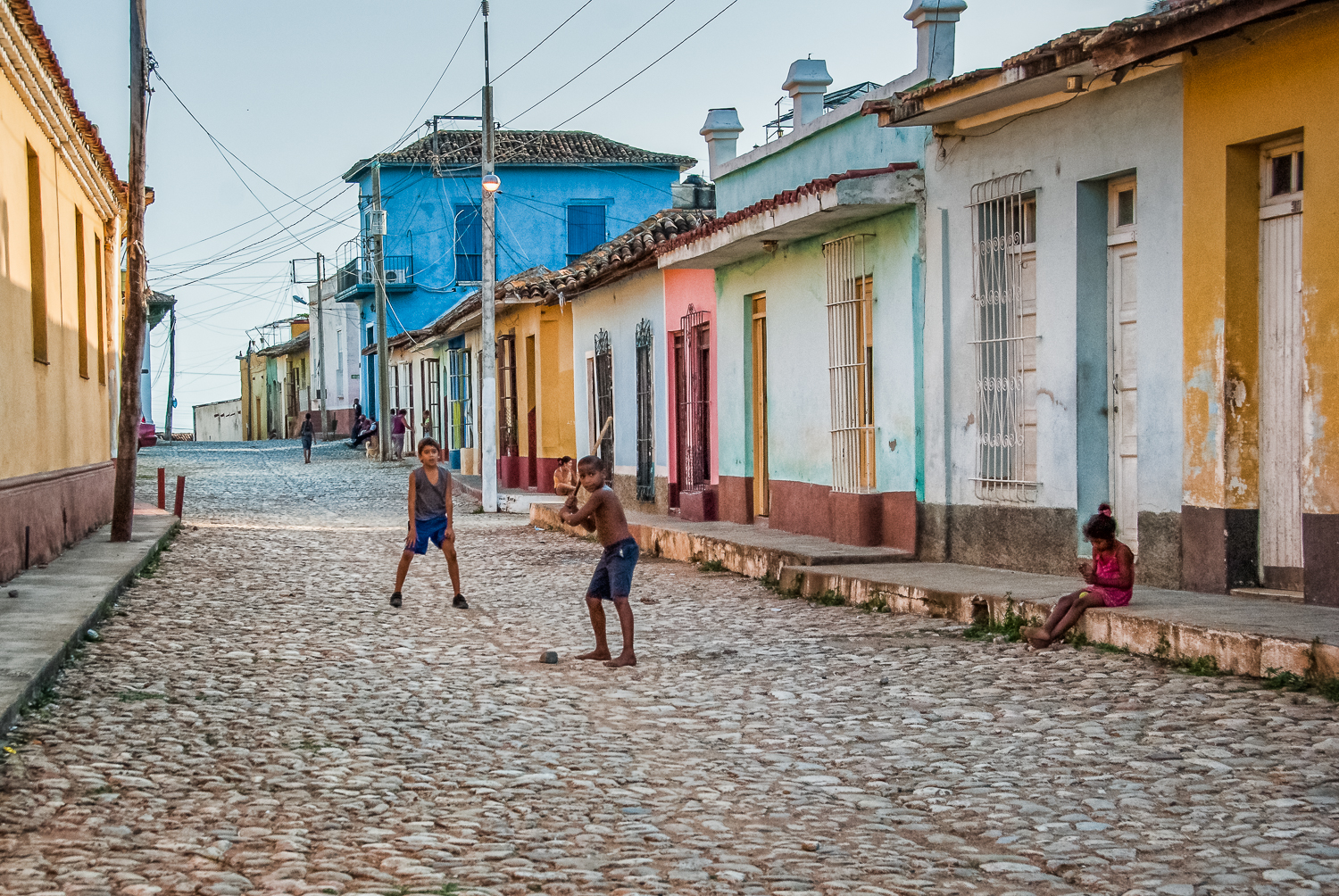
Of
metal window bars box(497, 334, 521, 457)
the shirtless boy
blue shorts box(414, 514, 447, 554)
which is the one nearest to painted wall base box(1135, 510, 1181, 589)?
the shirtless boy

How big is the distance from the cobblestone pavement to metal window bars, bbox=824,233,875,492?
3013mm

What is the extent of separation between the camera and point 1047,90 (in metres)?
9.95

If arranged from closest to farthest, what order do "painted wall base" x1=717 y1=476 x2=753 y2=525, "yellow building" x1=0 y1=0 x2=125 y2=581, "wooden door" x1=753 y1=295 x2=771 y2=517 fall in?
"yellow building" x1=0 y1=0 x2=125 y2=581
"wooden door" x1=753 y1=295 x2=771 y2=517
"painted wall base" x1=717 y1=476 x2=753 y2=525

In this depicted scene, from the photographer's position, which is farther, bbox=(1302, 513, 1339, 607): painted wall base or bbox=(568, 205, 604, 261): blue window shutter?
bbox=(568, 205, 604, 261): blue window shutter

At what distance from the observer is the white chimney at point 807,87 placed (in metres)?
14.6

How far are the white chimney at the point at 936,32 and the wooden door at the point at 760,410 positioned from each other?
413cm

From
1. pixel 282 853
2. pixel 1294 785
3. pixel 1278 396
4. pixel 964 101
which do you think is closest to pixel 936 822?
pixel 1294 785

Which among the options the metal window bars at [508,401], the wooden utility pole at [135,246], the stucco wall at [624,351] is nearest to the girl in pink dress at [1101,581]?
the wooden utility pole at [135,246]

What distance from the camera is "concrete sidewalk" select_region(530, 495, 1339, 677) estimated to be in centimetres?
691

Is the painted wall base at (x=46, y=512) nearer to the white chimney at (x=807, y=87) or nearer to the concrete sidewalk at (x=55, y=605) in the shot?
the concrete sidewalk at (x=55, y=605)

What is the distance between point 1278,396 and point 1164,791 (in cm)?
400

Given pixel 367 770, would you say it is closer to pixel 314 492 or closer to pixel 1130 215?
pixel 1130 215

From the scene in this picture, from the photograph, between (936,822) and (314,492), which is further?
(314,492)

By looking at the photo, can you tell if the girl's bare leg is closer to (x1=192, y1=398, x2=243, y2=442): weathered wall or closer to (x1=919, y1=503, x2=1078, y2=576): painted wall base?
(x1=919, y1=503, x2=1078, y2=576): painted wall base
